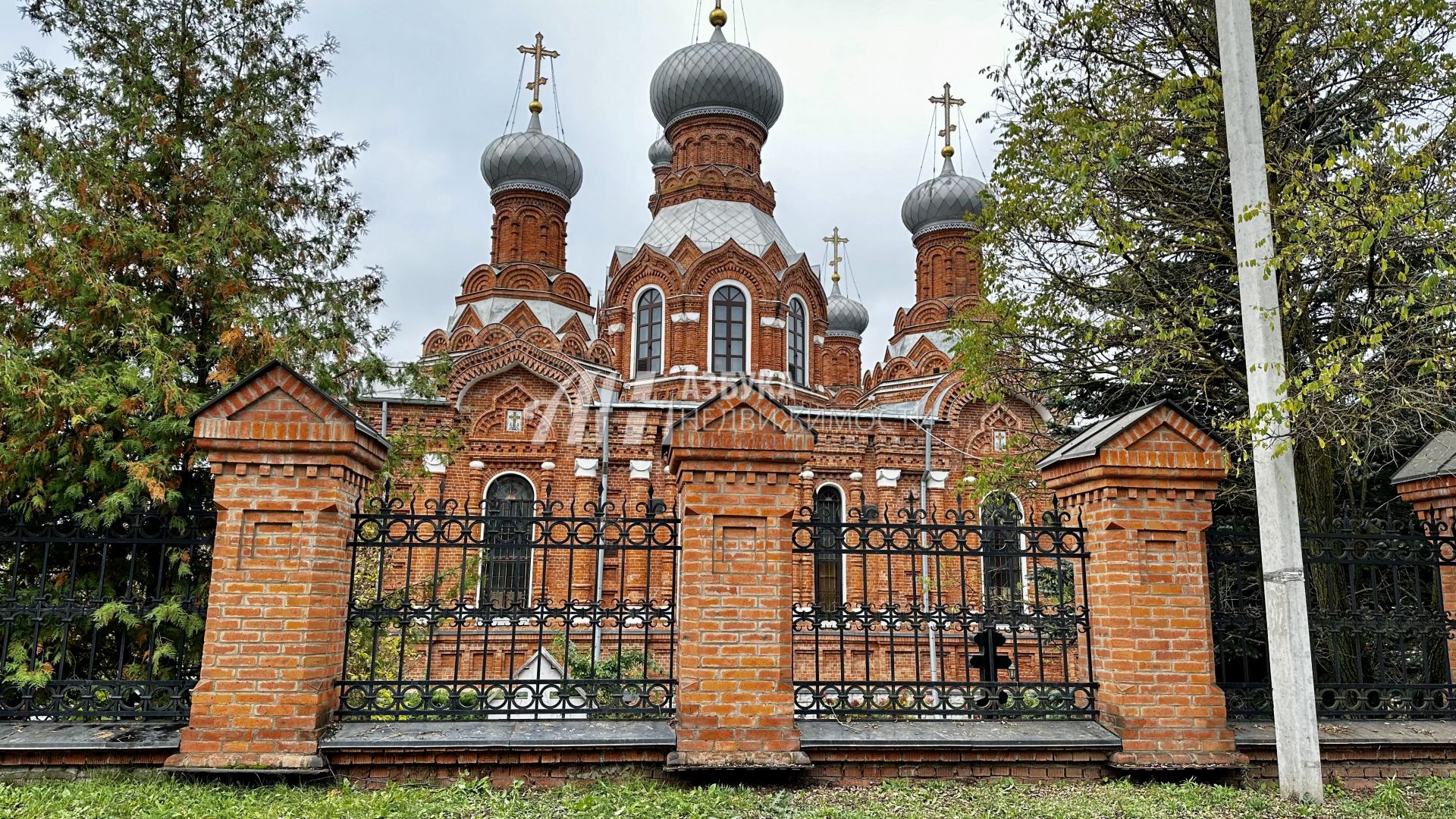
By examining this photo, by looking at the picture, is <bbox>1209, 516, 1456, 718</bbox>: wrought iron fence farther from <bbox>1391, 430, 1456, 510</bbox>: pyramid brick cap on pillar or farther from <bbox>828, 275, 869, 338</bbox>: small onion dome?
<bbox>828, 275, 869, 338</bbox>: small onion dome

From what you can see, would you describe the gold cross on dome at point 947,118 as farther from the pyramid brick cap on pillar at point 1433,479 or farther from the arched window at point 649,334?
the pyramid brick cap on pillar at point 1433,479

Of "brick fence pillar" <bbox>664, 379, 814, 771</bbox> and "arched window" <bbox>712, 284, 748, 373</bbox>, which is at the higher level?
"arched window" <bbox>712, 284, 748, 373</bbox>

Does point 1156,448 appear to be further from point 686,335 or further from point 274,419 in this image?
point 686,335

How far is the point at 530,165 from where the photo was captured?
23719 millimetres

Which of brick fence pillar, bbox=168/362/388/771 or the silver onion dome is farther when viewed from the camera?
the silver onion dome

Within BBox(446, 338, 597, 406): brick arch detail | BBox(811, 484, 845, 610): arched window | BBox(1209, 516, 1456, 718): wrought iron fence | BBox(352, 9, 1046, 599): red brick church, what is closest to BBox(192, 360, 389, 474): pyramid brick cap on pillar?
BBox(811, 484, 845, 610): arched window

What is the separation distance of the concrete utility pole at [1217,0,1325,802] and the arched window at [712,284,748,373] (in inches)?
574

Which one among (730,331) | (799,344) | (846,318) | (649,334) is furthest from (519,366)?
(846,318)

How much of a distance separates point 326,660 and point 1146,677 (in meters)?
4.25

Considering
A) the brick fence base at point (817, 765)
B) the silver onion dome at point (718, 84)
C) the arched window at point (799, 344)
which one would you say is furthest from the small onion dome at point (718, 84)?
the brick fence base at point (817, 765)

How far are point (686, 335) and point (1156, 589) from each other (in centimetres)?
1472

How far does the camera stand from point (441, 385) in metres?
8.71

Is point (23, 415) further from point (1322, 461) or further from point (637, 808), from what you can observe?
point (1322, 461)

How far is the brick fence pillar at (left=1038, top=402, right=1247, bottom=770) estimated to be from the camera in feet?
16.9
